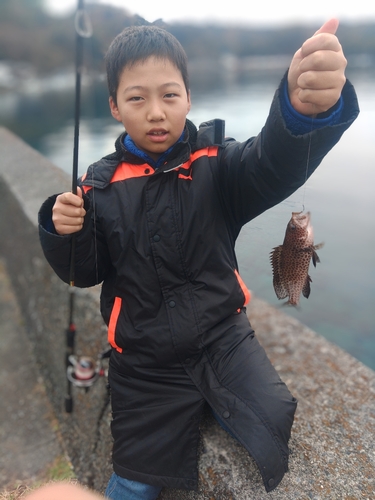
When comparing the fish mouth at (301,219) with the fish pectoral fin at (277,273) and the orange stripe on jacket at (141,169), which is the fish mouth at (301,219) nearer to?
the fish pectoral fin at (277,273)

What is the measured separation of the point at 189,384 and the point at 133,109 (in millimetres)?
1290

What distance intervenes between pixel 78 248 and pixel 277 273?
93cm

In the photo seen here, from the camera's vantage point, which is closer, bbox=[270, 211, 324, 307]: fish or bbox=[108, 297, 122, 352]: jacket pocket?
bbox=[270, 211, 324, 307]: fish

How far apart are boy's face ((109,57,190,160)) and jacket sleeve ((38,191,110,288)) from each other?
0.42 metres

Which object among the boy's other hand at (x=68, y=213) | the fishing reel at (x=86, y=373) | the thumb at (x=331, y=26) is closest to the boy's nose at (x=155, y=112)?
the boy's other hand at (x=68, y=213)

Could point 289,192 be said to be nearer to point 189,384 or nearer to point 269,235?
point 269,235

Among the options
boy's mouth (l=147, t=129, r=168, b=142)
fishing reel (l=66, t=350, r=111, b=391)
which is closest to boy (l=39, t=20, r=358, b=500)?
boy's mouth (l=147, t=129, r=168, b=142)

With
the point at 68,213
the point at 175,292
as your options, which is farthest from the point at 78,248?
the point at 175,292

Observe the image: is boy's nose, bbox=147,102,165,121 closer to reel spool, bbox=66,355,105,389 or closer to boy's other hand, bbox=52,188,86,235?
boy's other hand, bbox=52,188,86,235

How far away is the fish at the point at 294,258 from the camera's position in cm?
174

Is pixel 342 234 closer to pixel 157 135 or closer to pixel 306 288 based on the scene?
pixel 306 288

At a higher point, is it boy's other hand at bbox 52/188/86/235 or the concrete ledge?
boy's other hand at bbox 52/188/86/235

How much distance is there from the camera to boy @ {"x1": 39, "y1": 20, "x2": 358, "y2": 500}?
1785mm

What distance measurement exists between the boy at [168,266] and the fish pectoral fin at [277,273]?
197 millimetres
